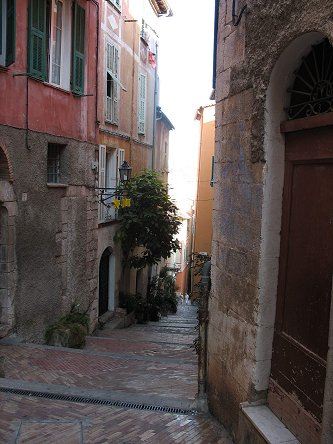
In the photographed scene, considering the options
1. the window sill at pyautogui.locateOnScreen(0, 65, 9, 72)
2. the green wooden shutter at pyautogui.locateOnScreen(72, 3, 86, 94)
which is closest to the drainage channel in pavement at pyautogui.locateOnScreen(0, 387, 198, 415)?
the window sill at pyautogui.locateOnScreen(0, 65, 9, 72)

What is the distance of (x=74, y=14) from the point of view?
10125 millimetres

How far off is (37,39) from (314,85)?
21.7 feet

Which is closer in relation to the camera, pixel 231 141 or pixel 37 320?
pixel 231 141

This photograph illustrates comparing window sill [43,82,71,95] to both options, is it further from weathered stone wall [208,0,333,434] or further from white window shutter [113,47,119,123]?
weathered stone wall [208,0,333,434]

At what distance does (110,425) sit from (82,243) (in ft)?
22.1

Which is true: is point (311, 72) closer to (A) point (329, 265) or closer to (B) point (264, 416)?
(A) point (329, 265)

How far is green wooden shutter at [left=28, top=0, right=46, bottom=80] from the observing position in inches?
336

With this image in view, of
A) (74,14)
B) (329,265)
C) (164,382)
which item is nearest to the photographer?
(329,265)

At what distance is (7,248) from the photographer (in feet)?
27.3

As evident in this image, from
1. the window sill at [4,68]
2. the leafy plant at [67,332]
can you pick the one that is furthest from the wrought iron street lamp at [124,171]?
the window sill at [4,68]

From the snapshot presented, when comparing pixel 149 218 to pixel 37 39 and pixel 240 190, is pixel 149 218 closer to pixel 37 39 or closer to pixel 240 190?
pixel 37 39

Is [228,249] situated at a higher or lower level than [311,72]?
lower

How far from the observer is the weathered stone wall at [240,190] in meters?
3.92

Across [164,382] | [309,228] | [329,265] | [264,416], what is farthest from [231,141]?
[164,382]
